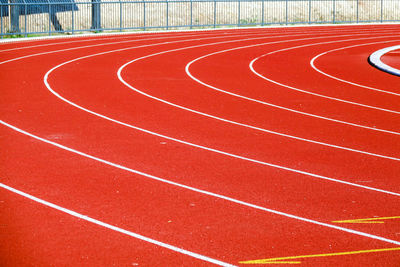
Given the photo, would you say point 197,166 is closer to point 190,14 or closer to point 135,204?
point 135,204

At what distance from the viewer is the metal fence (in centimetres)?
3167

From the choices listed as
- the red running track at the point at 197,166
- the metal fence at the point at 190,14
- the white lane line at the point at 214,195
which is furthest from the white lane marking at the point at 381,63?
the metal fence at the point at 190,14

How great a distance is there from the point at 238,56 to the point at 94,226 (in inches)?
592

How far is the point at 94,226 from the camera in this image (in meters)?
6.51

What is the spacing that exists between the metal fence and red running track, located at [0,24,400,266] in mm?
14034

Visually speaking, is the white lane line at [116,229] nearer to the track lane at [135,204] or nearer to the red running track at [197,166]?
the red running track at [197,166]

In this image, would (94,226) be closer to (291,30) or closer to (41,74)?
(41,74)

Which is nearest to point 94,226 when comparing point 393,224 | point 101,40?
point 393,224

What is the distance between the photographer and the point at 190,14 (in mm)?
40094

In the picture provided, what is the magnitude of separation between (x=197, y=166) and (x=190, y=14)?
3214cm

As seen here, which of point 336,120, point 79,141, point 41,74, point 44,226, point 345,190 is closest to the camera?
point 44,226

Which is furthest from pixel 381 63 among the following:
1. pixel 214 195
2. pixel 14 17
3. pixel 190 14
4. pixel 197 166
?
pixel 190 14

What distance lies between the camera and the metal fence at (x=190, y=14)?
31672 mm

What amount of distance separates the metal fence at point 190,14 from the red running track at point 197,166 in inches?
553
